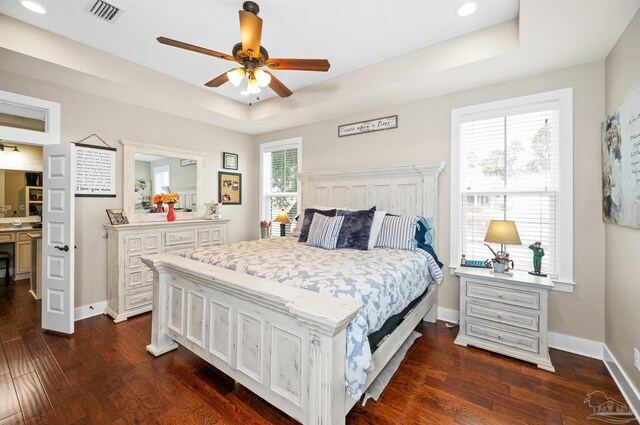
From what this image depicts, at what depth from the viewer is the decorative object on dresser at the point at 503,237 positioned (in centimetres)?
236

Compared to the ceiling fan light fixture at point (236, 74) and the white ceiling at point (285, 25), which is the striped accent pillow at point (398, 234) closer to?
the white ceiling at point (285, 25)

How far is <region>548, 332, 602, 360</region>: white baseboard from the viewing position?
2.35 metres

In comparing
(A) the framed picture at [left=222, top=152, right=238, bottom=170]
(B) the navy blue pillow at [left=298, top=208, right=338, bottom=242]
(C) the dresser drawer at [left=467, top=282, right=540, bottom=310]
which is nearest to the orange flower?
(A) the framed picture at [left=222, top=152, right=238, bottom=170]

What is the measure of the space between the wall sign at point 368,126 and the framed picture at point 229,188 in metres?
2.05

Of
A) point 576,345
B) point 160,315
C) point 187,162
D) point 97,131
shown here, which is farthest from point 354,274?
point 97,131

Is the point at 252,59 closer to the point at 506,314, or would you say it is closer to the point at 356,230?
the point at 356,230

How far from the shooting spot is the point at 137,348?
2463mm

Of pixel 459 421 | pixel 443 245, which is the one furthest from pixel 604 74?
pixel 459 421

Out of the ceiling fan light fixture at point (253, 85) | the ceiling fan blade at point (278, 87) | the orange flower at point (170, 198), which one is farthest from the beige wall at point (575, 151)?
the orange flower at point (170, 198)

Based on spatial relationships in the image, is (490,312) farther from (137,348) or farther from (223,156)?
(223,156)

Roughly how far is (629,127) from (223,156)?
4.66 meters

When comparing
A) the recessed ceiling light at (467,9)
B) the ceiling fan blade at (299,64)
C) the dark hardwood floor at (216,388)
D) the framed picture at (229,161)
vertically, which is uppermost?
the recessed ceiling light at (467,9)

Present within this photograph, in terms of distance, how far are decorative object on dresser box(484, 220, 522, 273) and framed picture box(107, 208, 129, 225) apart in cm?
405

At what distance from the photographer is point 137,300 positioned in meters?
3.23
